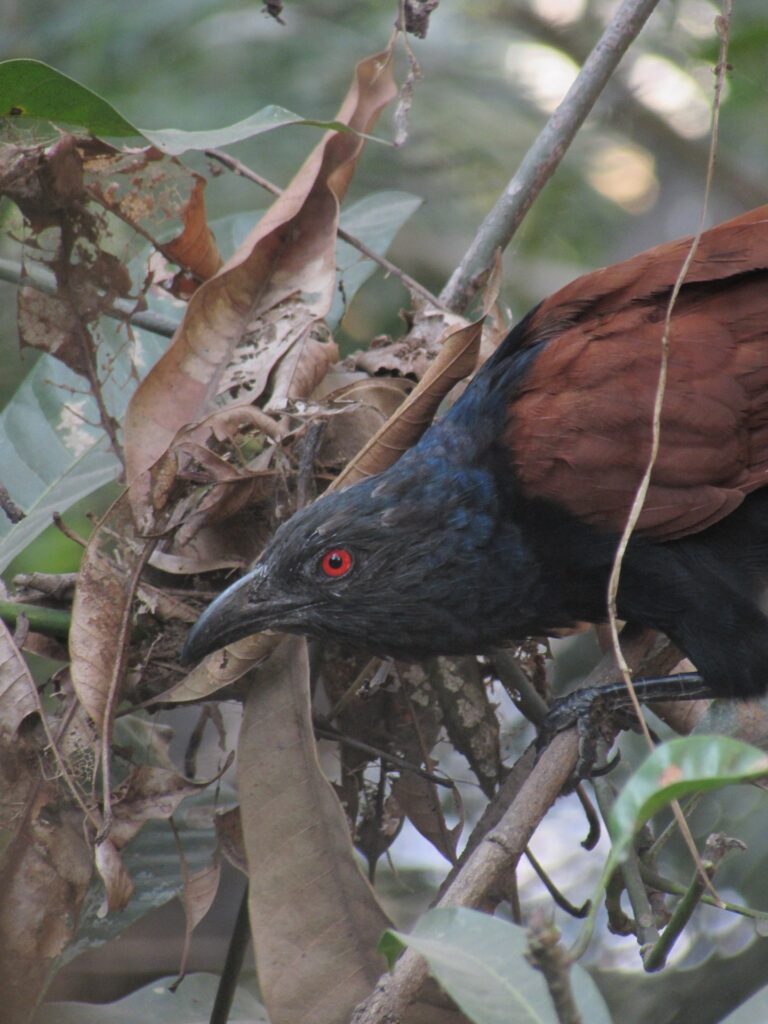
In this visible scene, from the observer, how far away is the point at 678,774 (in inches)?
37.1

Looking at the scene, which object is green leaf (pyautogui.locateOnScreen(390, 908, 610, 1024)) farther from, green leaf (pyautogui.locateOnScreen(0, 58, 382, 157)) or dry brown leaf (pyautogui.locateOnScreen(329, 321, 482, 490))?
green leaf (pyautogui.locateOnScreen(0, 58, 382, 157))

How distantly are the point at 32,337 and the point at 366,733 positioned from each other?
3.42 ft

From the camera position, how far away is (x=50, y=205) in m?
2.33

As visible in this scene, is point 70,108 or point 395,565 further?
point 395,565

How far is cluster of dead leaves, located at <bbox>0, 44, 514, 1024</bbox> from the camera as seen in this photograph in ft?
6.20

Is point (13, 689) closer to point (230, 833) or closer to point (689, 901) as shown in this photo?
point (230, 833)

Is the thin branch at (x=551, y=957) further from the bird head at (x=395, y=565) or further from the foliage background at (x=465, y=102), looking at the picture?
the foliage background at (x=465, y=102)

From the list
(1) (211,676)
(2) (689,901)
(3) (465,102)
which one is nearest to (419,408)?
(1) (211,676)

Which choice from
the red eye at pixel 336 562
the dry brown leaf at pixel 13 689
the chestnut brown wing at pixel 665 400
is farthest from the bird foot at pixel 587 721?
the dry brown leaf at pixel 13 689

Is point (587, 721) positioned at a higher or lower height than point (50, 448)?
lower

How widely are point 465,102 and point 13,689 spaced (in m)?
3.53

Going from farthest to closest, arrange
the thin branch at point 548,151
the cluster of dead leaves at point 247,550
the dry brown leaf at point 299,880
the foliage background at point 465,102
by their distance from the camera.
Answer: the foliage background at point 465,102 < the thin branch at point 548,151 < the cluster of dead leaves at point 247,550 < the dry brown leaf at point 299,880

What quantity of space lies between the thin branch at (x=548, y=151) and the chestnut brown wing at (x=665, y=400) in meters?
0.35

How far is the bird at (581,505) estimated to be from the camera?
2199 millimetres
